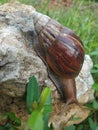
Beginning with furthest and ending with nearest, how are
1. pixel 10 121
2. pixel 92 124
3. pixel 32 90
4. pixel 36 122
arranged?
pixel 92 124 < pixel 10 121 < pixel 32 90 < pixel 36 122

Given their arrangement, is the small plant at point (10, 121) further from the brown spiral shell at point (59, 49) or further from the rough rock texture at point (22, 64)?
the brown spiral shell at point (59, 49)

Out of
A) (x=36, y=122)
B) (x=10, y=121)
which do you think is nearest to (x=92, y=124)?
(x=10, y=121)

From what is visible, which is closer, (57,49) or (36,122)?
(36,122)

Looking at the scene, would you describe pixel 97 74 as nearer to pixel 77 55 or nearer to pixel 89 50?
pixel 89 50

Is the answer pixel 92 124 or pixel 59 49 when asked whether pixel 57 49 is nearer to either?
pixel 59 49

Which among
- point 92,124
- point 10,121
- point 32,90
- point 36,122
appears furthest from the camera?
point 92,124


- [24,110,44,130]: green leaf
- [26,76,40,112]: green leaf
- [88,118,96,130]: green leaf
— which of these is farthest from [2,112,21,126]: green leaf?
[24,110,44,130]: green leaf

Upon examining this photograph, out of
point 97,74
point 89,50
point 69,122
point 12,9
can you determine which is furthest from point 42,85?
point 89,50

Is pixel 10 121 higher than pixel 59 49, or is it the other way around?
pixel 59 49
